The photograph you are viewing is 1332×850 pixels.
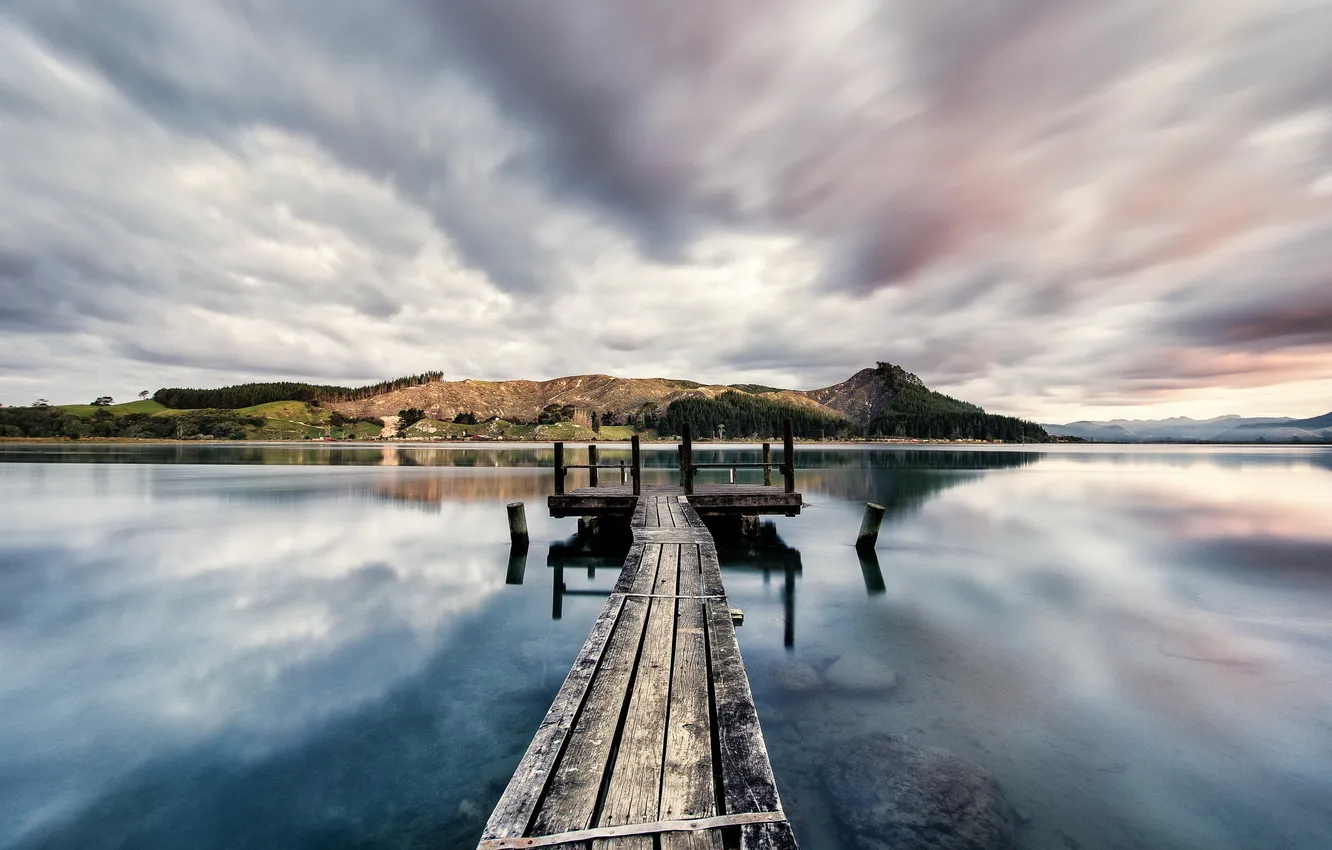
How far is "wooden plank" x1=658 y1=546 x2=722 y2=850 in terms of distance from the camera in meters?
3.53

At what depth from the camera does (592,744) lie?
4.57 metres

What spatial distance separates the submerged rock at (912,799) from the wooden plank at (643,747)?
2.29 metres

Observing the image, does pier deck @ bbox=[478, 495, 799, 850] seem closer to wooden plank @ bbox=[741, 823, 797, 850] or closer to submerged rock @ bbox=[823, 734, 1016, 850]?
wooden plank @ bbox=[741, 823, 797, 850]

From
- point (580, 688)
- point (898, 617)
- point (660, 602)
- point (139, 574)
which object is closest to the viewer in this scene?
point (580, 688)

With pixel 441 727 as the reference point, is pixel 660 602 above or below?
above

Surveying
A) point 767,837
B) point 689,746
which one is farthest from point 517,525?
point 767,837

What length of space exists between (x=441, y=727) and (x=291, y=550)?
1592 centimetres

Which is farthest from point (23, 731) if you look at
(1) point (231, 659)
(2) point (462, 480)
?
(2) point (462, 480)

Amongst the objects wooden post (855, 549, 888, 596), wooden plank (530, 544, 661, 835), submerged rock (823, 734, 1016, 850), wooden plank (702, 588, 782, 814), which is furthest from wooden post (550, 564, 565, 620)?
wooden post (855, 549, 888, 596)

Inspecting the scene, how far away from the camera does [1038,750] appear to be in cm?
697

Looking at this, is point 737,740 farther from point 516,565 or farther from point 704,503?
point 704,503

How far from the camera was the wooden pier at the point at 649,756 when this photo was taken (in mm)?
3508

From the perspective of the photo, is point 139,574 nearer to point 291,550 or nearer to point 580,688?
point 291,550

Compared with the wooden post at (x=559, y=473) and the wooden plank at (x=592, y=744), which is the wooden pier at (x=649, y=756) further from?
the wooden post at (x=559, y=473)
